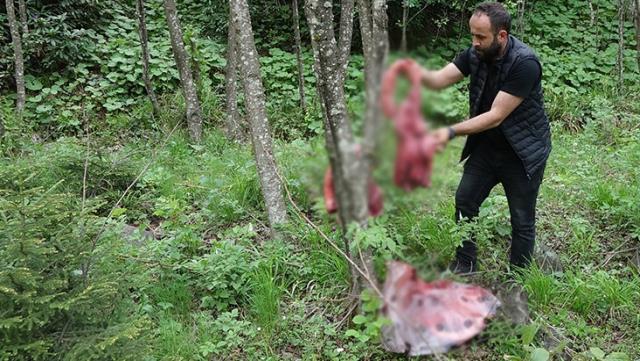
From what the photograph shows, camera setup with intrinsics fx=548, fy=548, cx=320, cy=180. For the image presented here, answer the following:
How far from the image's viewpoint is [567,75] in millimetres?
7887

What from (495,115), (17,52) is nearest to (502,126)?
(495,115)

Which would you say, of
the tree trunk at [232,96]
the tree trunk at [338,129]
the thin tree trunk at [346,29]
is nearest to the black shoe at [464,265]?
the tree trunk at [338,129]

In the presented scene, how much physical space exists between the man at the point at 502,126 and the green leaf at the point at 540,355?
0.56 metres

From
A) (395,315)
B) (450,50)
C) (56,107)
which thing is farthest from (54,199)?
(56,107)

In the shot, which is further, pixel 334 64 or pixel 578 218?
pixel 578 218

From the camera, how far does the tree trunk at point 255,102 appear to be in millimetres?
3592

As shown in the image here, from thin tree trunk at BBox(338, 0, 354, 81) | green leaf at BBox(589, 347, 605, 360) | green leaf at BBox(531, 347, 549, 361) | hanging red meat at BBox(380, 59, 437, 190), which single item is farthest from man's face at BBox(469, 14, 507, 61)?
thin tree trunk at BBox(338, 0, 354, 81)

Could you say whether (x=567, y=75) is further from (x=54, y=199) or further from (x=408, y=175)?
(x=408, y=175)

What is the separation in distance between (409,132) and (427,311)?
448 mm

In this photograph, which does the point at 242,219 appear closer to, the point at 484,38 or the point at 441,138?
the point at 484,38

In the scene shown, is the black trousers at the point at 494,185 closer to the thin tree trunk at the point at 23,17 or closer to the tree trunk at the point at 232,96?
the tree trunk at the point at 232,96

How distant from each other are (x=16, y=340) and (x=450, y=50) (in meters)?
3.75

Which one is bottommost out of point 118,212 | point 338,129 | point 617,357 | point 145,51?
point 617,357

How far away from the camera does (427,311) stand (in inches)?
42.3
